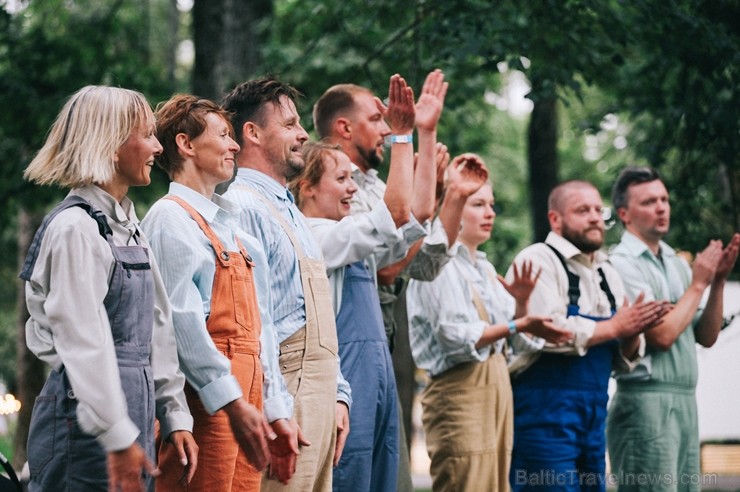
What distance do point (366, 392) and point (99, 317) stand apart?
189cm

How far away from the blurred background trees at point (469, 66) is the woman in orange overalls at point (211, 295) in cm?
95

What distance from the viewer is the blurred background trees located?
8734 millimetres

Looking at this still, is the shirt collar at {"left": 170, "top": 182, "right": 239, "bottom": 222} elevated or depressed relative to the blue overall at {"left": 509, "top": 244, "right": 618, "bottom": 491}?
elevated

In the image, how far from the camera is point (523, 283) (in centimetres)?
666

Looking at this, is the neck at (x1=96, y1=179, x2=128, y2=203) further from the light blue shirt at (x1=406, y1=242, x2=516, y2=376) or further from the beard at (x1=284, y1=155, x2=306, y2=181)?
the light blue shirt at (x1=406, y1=242, x2=516, y2=376)

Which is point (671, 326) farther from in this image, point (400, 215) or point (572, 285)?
point (400, 215)

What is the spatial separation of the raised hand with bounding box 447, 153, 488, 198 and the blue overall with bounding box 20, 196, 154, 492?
245 centimetres

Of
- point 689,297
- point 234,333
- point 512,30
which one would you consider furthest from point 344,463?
point 512,30

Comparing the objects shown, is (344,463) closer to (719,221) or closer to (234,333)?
(234,333)

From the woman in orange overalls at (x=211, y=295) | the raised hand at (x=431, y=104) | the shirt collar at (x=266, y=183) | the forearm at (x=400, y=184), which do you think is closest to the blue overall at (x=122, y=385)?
the woman in orange overalls at (x=211, y=295)

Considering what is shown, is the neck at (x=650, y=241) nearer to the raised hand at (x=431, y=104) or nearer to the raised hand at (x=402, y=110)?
the raised hand at (x=431, y=104)

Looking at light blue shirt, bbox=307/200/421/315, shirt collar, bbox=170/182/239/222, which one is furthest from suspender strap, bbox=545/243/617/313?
shirt collar, bbox=170/182/239/222

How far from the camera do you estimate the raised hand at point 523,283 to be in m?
6.61

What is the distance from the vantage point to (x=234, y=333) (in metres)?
4.04
